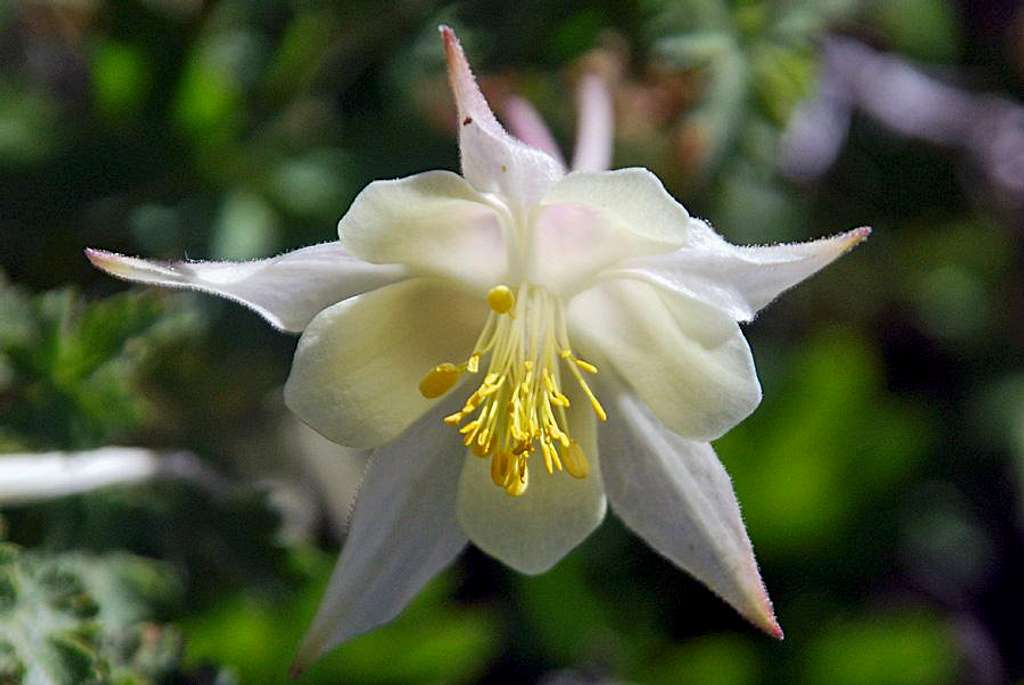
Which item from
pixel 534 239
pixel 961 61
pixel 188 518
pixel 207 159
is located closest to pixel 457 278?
pixel 534 239

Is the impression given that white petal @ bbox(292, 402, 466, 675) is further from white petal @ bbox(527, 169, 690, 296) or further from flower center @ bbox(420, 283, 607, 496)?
white petal @ bbox(527, 169, 690, 296)

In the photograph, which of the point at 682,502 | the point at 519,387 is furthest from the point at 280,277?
the point at 682,502

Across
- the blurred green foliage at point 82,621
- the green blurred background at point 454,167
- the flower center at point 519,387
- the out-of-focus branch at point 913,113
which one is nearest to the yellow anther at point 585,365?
the flower center at point 519,387

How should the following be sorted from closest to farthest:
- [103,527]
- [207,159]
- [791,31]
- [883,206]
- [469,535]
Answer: [469,535], [103,527], [791,31], [207,159], [883,206]

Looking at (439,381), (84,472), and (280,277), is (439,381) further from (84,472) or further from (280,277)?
(84,472)

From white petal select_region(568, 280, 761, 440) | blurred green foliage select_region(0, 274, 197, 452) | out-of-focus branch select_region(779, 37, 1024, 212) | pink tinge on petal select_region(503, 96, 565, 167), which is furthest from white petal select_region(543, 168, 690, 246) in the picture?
out-of-focus branch select_region(779, 37, 1024, 212)

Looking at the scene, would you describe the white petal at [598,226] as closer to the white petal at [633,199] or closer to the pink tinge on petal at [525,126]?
the white petal at [633,199]

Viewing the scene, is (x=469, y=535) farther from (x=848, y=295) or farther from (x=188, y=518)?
(x=848, y=295)
